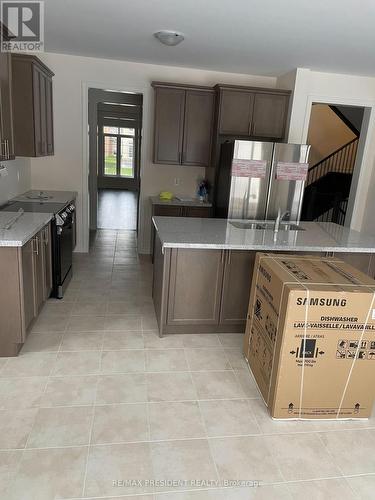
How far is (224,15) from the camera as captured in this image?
281 centimetres

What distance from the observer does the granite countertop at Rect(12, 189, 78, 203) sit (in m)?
4.13

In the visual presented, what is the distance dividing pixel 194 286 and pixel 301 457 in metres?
1.41

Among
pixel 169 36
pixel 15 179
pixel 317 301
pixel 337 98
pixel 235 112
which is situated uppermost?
pixel 169 36

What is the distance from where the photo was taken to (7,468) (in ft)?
5.70

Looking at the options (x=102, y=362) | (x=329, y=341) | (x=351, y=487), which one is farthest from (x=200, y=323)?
(x=351, y=487)

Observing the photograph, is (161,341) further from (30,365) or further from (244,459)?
(244,459)

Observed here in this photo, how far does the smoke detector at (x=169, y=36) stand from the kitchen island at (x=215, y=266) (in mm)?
1755

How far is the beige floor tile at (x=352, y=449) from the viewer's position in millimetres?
1883

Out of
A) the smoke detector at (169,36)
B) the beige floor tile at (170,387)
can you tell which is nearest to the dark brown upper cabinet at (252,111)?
the smoke detector at (169,36)

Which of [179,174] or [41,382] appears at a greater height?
[179,174]

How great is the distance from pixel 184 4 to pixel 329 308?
2.33 metres

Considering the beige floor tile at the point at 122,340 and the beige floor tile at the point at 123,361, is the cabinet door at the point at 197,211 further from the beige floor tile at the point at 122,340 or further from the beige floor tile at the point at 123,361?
the beige floor tile at the point at 123,361

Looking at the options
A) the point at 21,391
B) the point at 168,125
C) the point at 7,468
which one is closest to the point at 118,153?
the point at 168,125

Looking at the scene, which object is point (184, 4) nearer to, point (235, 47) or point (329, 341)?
point (235, 47)
